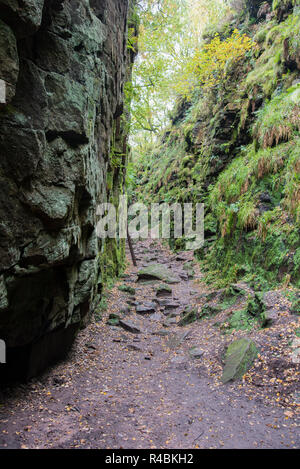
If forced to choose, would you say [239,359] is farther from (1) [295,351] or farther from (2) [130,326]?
(2) [130,326]

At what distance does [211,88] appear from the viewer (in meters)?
17.0

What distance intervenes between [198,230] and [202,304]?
6581mm

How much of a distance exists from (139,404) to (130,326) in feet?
10.6

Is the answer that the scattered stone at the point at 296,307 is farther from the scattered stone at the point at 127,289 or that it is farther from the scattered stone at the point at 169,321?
the scattered stone at the point at 127,289

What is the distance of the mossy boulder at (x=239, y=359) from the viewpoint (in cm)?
484

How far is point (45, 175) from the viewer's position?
3.78 metres

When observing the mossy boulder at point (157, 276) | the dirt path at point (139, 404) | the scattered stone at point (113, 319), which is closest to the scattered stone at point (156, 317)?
the scattered stone at point (113, 319)

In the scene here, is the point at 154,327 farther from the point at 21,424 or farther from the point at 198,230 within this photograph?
the point at 198,230

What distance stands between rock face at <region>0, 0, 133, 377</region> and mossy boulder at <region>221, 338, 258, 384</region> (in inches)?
115

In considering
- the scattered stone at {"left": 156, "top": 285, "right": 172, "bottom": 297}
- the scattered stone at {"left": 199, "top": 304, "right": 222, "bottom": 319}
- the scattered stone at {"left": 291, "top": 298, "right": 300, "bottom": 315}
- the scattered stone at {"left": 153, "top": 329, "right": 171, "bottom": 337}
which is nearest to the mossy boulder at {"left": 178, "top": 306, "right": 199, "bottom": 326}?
the scattered stone at {"left": 199, "top": 304, "right": 222, "bottom": 319}

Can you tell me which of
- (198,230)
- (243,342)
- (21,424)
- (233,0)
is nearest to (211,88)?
(233,0)

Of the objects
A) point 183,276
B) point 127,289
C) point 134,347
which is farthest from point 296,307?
point 183,276

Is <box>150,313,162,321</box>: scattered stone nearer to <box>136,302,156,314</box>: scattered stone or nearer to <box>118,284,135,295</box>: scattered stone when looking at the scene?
<box>136,302,156,314</box>: scattered stone

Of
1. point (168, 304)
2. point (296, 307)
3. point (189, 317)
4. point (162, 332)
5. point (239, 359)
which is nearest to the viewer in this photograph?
point (239, 359)
